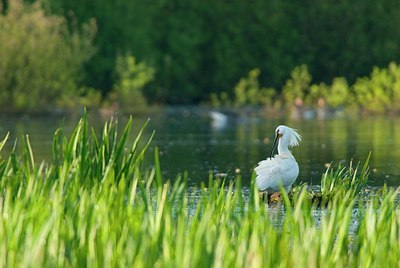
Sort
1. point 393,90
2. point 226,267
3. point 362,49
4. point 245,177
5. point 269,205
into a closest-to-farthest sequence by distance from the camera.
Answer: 1. point 226,267
2. point 269,205
3. point 245,177
4. point 393,90
5. point 362,49

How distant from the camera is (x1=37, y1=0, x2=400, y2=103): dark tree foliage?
50.0 metres

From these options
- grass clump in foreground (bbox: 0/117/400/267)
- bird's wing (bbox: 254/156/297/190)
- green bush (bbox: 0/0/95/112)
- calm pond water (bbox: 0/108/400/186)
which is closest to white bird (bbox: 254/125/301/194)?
bird's wing (bbox: 254/156/297/190)

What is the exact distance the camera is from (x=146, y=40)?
4759cm

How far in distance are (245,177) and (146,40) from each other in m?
33.6

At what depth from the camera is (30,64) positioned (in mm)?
36719

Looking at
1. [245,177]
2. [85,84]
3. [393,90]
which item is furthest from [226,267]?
[85,84]

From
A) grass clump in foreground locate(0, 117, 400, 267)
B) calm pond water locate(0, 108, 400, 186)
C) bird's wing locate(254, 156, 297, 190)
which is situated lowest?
calm pond water locate(0, 108, 400, 186)

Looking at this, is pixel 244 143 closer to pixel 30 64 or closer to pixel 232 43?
pixel 30 64

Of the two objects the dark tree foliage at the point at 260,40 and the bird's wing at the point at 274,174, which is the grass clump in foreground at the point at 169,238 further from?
the dark tree foliage at the point at 260,40

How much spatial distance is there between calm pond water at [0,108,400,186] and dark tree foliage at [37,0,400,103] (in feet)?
49.5

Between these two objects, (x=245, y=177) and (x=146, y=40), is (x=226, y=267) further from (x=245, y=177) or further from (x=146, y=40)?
(x=146, y=40)

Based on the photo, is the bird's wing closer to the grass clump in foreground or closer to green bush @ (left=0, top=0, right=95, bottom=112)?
the grass clump in foreground

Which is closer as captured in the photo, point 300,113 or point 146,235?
point 146,235

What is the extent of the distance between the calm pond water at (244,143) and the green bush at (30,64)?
8.92 ft
